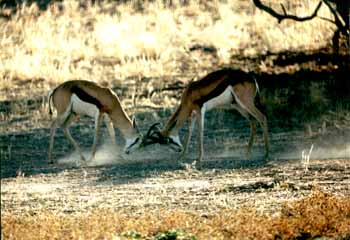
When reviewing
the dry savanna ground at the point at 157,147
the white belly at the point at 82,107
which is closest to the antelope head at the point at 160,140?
the dry savanna ground at the point at 157,147

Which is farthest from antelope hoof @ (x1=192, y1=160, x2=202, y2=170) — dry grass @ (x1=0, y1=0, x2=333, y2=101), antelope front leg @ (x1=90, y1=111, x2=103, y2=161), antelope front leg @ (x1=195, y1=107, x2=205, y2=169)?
dry grass @ (x1=0, y1=0, x2=333, y2=101)

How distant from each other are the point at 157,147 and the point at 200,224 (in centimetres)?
735

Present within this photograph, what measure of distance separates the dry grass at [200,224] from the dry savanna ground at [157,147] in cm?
2

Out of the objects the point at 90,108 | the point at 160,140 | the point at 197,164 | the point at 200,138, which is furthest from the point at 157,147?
the point at 197,164

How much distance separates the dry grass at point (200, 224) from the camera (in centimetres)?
1121

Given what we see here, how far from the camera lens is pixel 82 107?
18031 mm

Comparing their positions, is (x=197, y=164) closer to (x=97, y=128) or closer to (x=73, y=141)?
(x=97, y=128)

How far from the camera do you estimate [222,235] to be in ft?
37.1

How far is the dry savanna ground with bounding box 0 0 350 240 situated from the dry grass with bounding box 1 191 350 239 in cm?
2

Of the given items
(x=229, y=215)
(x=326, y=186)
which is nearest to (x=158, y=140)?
(x=326, y=186)

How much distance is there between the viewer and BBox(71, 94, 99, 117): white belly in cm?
1789

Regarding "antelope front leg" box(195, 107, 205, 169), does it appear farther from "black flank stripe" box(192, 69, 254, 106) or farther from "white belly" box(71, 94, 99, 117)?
"white belly" box(71, 94, 99, 117)

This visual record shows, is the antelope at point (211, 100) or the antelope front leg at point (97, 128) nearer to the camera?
the antelope front leg at point (97, 128)

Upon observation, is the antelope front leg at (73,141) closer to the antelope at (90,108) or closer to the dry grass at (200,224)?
the antelope at (90,108)
